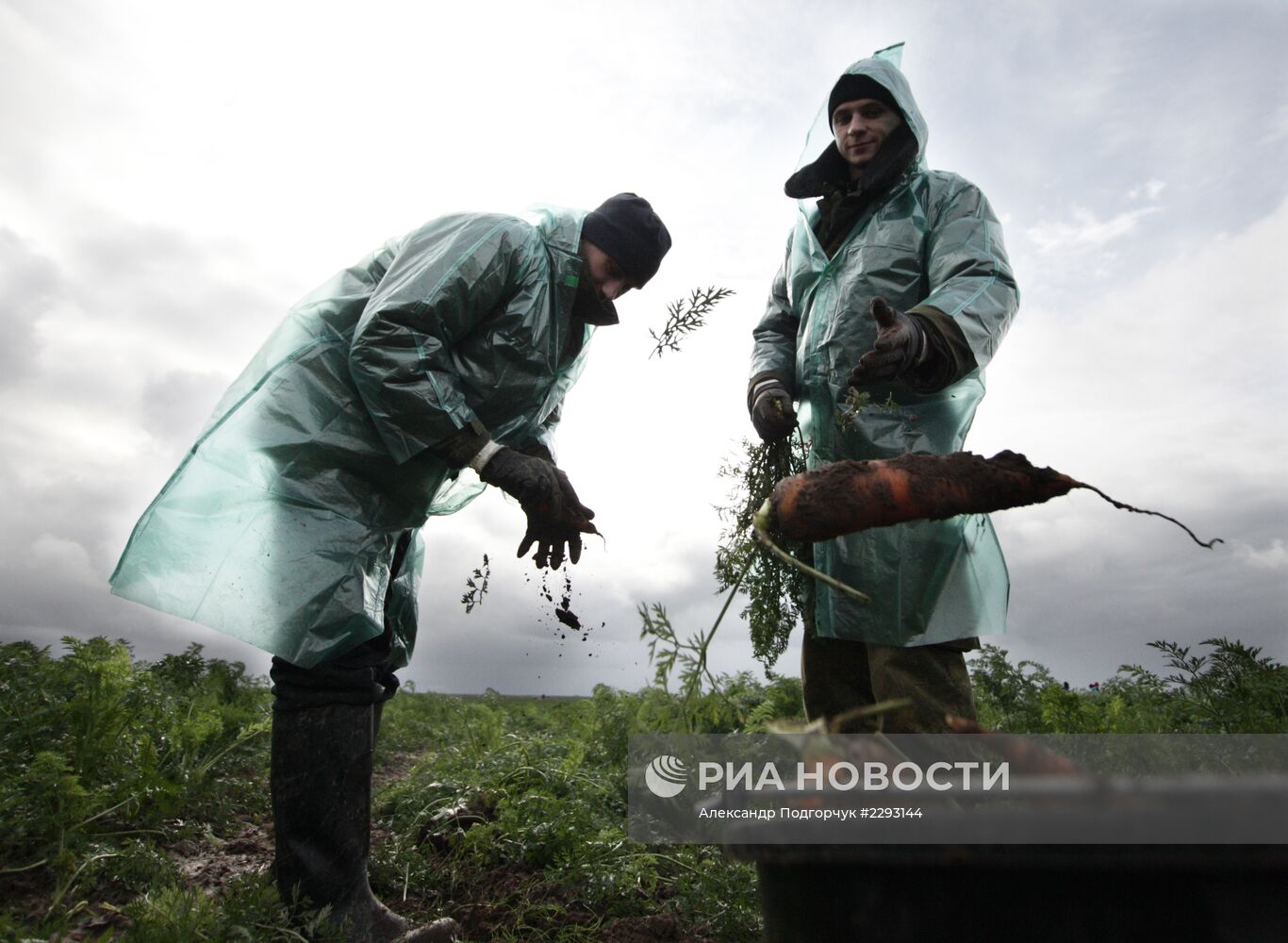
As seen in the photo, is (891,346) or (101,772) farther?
(101,772)

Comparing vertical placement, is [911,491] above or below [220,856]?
above

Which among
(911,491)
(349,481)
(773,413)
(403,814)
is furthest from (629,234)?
(403,814)

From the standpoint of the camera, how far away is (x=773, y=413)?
269cm

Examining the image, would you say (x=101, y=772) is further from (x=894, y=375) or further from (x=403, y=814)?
(x=894, y=375)

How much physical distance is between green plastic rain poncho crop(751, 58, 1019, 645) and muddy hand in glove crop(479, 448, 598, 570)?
0.91 meters

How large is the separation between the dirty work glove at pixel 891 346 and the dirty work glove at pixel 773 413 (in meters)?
0.59

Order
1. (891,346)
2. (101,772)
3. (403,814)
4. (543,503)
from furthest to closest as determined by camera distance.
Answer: (403,814) < (101,772) < (543,503) < (891,346)

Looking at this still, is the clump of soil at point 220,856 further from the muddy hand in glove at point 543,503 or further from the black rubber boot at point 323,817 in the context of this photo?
the muddy hand in glove at point 543,503

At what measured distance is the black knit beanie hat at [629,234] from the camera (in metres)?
2.93

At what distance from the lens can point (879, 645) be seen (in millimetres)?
2398

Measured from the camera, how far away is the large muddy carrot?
189 centimetres

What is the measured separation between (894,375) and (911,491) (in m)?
0.39

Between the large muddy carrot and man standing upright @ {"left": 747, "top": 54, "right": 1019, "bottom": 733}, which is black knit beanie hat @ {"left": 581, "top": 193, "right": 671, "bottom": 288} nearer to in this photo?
man standing upright @ {"left": 747, "top": 54, "right": 1019, "bottom": 733}

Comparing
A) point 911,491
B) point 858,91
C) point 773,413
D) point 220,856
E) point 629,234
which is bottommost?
point 220,856
